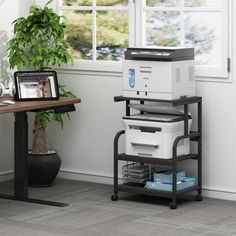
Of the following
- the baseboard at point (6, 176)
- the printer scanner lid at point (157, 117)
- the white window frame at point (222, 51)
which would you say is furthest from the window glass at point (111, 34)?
the baseboard at point (6, 176)


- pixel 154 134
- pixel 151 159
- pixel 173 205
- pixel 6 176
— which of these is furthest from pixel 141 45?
pixel 6 176

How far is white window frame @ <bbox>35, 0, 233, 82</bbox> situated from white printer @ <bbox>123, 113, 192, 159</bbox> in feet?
1.25

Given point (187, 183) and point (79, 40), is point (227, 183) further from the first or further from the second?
point (79, 40)

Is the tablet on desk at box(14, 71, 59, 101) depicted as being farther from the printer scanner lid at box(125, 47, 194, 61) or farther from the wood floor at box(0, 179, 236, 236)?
the wood floor at box(0, 179, 236, 236)

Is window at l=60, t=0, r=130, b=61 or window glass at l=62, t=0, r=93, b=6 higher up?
window glass at l=62, t=0, r=93, b=6

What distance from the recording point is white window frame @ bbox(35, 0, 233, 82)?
5.46 m

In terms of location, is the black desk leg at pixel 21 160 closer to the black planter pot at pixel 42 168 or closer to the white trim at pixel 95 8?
the black planter pot at pixel 42 168

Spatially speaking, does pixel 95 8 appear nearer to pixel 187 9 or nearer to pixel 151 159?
pixel 187 9

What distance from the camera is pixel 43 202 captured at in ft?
18.1

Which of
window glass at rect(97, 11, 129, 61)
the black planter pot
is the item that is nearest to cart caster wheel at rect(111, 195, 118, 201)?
the black planter pot

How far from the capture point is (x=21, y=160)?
18.2 ft

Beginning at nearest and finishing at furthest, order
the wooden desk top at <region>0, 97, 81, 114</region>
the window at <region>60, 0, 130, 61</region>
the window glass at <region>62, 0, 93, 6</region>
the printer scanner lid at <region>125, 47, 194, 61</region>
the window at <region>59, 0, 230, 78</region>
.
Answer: the wooden desk top at <region>0, 97, 81, 114</region> → the printer scanner lid at <region>125, 47, 194, 61</region> → the window at <region>59, 0, 230, 78</region> → the window at <region>60, 0, 130, 61</region> → the window glass at <region>62, 0, 93, 6</region>

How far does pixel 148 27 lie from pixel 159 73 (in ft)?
2.19

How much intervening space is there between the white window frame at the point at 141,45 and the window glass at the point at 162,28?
0.16ft
